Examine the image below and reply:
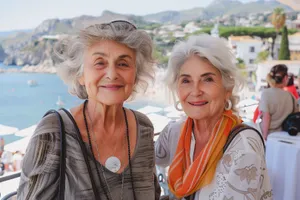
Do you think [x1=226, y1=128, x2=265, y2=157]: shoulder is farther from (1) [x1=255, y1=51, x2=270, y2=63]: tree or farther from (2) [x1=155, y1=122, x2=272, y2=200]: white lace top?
(1) [x1=255, y1=51, x2=270, y2=63]: tree

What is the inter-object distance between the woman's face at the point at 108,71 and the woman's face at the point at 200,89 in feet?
0.95

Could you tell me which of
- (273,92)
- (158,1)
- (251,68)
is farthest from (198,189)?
(158,1)

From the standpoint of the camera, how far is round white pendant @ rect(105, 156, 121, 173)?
104cm

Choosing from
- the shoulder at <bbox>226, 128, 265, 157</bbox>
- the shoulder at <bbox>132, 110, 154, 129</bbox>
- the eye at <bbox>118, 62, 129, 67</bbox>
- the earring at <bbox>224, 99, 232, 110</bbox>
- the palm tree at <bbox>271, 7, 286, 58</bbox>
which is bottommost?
the shoulder at <bbox>226, 128, 265, 157</bbox>

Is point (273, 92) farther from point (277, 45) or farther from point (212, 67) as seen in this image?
point (277, 45)

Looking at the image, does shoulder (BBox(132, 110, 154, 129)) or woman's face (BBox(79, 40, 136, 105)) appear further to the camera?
shoulder (BBox(132, 110, 154, 129))

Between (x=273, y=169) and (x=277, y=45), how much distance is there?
93.7 ft

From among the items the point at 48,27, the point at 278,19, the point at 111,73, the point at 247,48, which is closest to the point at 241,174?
the point at 111,73

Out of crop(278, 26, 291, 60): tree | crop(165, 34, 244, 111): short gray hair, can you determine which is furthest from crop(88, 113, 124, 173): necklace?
crop(278, 26, 291, 60): tree

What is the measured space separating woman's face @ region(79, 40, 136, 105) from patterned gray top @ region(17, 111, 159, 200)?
0.14 meters

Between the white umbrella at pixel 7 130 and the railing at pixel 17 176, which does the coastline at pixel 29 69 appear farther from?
the railing at pixel 17 176

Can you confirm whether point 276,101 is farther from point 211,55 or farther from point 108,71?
point 108,71

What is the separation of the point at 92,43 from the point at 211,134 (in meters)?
0.59

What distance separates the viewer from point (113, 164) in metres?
1.05
